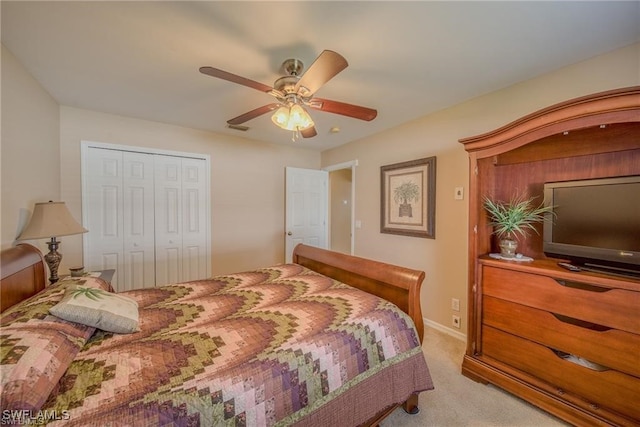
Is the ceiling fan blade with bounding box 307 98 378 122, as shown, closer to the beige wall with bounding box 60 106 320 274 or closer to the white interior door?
the beige wall with bounding box 60 106 320 274

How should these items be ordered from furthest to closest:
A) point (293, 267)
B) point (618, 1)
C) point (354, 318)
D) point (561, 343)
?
1. point (293, 267)
2. point (561, 343)
3. point (354, 318)
4. point (618, 1)

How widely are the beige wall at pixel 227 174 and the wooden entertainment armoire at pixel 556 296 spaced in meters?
2.85

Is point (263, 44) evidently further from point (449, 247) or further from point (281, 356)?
point (449, 247)

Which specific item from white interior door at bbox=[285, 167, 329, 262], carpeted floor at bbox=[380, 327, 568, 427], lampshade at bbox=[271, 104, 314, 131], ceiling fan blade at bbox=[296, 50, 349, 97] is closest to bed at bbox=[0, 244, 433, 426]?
carpeted floor at bbox=[380, 327, 568, 427]

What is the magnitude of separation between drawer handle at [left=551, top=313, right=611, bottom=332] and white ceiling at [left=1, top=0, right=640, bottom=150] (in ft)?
5.78

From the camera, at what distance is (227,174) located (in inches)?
141

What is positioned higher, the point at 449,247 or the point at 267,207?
the point at 267,207

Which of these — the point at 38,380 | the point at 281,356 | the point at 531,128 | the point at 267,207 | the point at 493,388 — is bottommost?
the point at 493,388

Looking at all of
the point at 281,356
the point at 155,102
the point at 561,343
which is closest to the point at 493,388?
the point at 561,343

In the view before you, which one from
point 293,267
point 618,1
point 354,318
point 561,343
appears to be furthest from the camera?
point 293,267

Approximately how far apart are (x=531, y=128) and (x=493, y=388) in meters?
1.89

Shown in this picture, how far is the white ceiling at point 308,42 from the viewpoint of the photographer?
1.33 meters

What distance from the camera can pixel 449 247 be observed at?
2605mm

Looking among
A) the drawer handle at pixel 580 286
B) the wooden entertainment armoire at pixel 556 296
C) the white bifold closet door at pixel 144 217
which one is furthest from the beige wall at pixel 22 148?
the drawer handle at pixel 580 286
